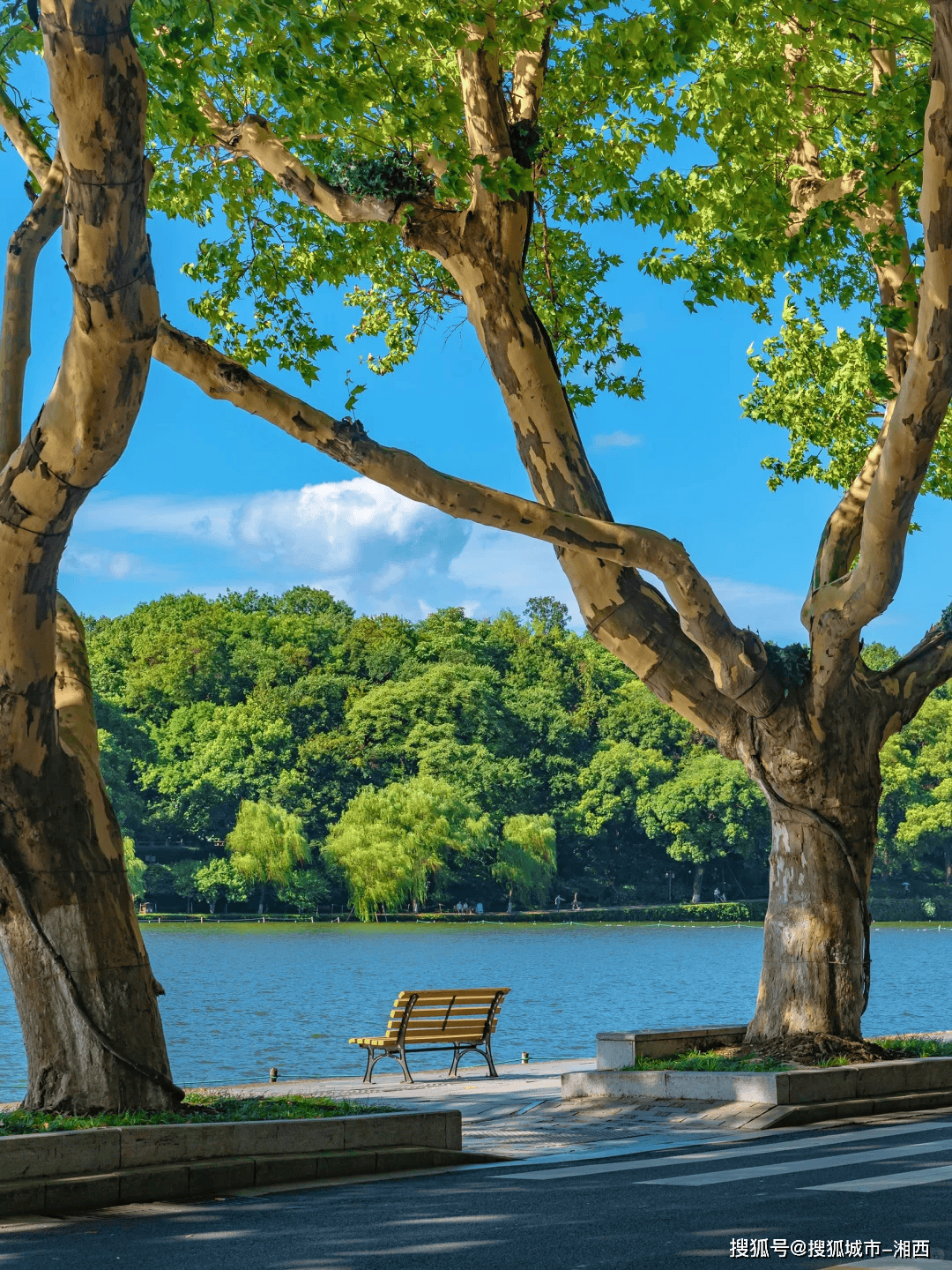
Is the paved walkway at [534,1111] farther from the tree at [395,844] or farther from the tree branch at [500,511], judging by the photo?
the tree at [395,844]

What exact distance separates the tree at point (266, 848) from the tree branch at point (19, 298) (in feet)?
253

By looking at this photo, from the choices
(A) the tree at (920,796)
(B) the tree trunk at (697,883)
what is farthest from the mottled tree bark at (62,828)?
(A) the tree at (920,796)

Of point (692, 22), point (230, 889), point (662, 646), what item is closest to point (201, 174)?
point (692, 22)

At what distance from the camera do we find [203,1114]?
9.10m

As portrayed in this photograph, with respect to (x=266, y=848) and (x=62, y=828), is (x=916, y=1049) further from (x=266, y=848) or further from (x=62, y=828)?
(x=266, y=848)

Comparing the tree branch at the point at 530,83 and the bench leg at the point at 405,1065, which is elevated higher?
the tree branch at the point at 530,83

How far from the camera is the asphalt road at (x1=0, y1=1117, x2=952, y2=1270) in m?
6.18

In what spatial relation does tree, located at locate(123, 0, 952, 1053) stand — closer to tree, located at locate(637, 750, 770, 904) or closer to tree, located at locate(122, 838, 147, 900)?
tree, located at locate(122, 838, 147, 900)

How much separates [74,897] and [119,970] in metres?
0.52

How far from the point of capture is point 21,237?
9.62m

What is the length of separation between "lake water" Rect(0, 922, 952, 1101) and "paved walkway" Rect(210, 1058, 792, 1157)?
18.4 ft

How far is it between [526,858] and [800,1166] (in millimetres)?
86127

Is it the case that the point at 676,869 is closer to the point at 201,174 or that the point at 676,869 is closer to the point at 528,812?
the point at 528,812

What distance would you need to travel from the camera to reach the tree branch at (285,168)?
43.8ft
